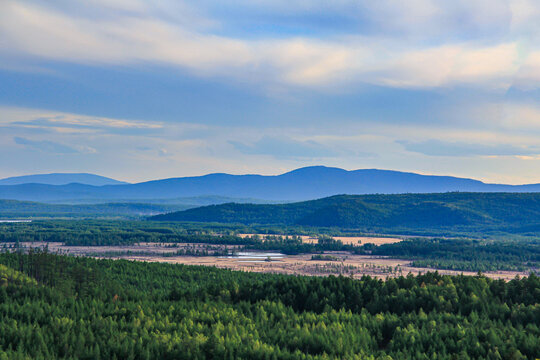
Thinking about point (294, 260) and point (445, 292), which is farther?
point (294, 260)

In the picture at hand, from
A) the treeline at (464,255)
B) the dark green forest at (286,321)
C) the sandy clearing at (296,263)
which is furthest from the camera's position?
the treeline at (464,255)

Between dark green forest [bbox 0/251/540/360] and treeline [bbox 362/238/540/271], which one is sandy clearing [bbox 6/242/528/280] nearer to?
treeline [bbox 362/238/540/271]

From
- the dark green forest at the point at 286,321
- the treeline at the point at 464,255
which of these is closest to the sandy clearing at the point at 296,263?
the treeline at the point at 464,255

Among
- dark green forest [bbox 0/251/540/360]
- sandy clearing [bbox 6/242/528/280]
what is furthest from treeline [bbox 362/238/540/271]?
dark green forest [bbox 0/251/540/360]

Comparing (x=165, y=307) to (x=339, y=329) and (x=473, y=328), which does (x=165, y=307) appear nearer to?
(x=339, y=329)

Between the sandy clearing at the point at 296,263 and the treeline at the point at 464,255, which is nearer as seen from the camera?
the sandy clearing at the point at 296,263

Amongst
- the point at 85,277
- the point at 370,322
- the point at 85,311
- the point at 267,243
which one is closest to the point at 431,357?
the point at 370,322

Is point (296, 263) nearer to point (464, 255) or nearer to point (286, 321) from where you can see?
point (464, 255)

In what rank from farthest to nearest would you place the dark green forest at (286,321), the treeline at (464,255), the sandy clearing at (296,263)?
the treeline at (464,255), the sandy clearing at (296,263), the dark green forest at (286,321)

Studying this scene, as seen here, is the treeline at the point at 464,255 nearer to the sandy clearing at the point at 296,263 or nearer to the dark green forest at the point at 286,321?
the sandy clearing at the point at 296,263
